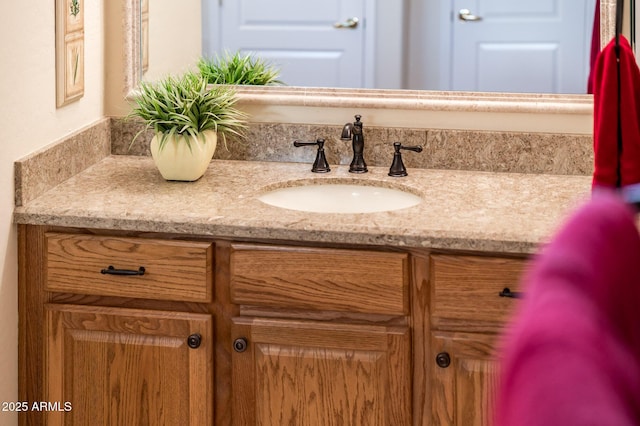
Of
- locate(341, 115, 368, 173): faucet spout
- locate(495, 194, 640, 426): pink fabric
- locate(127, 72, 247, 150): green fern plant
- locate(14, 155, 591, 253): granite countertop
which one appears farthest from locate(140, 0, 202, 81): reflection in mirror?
locate(495, 194, 640, 426): pink fabric

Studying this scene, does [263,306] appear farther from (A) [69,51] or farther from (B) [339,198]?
(A) [69,51]

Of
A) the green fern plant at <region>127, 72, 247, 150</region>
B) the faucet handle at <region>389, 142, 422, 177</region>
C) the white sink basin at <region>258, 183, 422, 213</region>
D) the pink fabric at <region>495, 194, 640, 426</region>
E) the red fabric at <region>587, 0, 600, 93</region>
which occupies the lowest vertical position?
the white sink basin at <region>258, 183, 422, 213</region>

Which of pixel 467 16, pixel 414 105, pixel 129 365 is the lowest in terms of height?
pixel 129 365

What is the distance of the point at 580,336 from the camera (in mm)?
404

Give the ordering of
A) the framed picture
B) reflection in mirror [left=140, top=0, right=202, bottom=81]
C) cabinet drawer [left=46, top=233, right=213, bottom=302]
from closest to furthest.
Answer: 1. cabinet drawer [left=46, top=233, right=213, bottom=302]
2. the framed picture
3. reflection in mirror [left=140, top=0, right=202, bottom=81]

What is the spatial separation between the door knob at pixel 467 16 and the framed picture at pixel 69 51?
88 cm

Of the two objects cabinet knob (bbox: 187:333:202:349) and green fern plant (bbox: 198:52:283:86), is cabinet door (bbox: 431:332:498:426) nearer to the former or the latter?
cabinet knob (bbox: 187:333:202:349)

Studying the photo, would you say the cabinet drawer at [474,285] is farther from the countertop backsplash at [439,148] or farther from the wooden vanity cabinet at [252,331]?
the countertop backsplash at [439,148]

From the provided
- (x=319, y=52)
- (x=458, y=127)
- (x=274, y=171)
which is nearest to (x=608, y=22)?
(x=458, y=127)

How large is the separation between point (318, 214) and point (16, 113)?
0.64 m

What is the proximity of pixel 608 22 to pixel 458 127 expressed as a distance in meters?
0.42

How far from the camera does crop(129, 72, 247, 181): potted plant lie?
87.3 inches

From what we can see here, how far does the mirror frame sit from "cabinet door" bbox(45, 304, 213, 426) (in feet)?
2.15

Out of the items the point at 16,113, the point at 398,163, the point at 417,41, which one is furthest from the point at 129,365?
the point at 417,41
